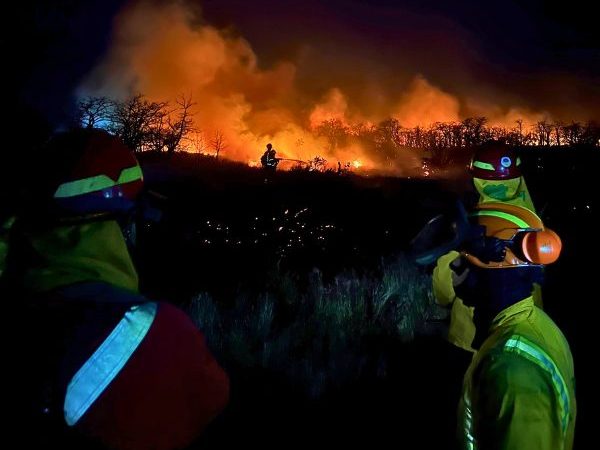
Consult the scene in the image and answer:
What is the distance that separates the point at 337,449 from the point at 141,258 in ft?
21.5

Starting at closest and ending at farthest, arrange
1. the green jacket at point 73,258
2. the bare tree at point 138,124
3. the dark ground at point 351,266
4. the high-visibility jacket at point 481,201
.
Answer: the green jacket at point 73,258, the high-visibility jacket at point 481,201, the dark ground at point 351,266, the bare tree at point 138,124

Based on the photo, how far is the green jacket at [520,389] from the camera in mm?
1659

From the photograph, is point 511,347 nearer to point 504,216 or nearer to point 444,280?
point 504,216

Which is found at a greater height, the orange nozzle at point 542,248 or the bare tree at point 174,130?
the bare tree at point 174,130

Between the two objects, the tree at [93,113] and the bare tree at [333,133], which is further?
the bare tree at [333,133]

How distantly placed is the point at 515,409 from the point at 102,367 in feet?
4.27

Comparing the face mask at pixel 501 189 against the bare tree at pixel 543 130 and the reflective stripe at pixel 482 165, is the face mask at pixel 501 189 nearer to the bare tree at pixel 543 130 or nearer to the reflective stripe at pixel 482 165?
the reflective stripe at pixel 482 165

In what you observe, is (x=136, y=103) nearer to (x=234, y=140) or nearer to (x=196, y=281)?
(x=196, y=281)

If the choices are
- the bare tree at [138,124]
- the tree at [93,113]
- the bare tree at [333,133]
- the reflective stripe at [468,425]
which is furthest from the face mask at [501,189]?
the bare tree at [333,133]

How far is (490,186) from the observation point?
7.96 ft

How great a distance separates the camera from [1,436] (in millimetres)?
1457

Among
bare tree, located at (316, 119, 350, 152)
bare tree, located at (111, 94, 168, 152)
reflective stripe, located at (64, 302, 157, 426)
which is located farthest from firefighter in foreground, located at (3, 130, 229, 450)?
bare tree, located at (316, 119, 350, 152)

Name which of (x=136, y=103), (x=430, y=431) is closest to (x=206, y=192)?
(x=430, y=431)

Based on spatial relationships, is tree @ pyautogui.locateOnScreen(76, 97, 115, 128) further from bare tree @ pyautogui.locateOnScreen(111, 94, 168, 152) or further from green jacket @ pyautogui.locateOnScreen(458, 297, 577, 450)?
green jacket @ pyautogui.locateOnScreen(458, 297, 577, 450)
